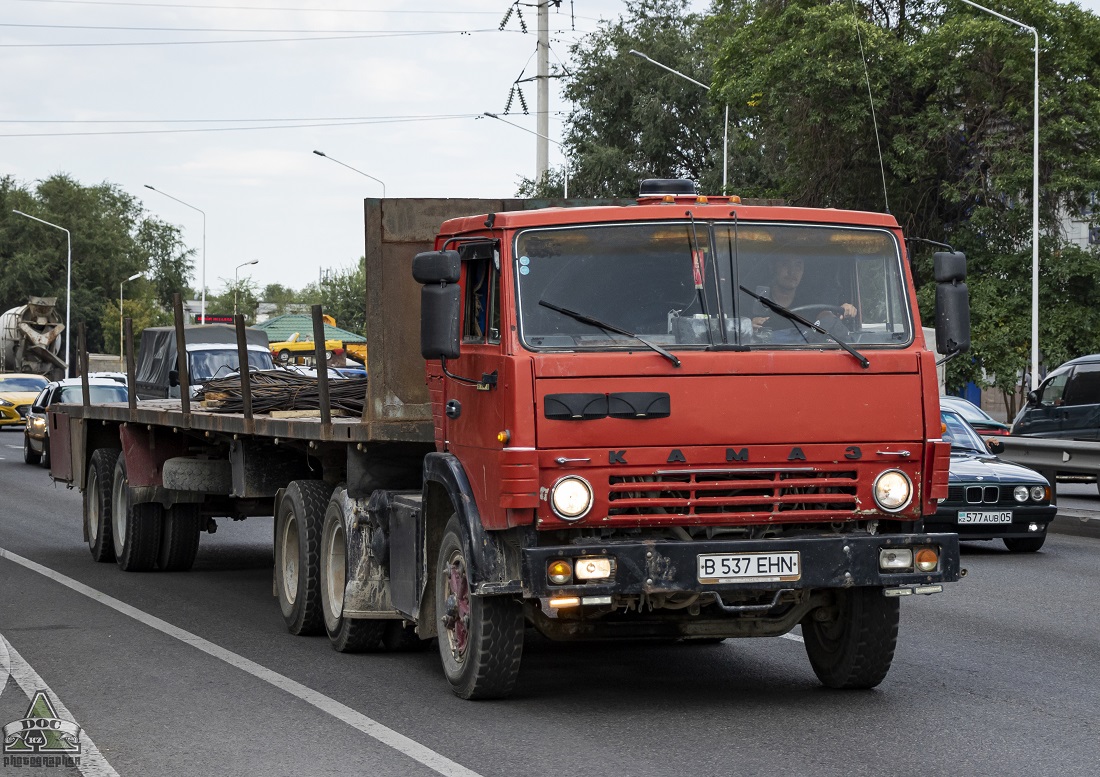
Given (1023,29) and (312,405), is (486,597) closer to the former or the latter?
(312,405)

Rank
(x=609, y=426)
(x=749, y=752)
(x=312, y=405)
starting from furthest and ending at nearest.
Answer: (x=312, y=405) < (x=609, y=426) < (x=749, y=752)

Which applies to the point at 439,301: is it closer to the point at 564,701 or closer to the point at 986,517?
the point at 564,701

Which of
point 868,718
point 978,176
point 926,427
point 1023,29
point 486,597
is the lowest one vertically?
point 868,718

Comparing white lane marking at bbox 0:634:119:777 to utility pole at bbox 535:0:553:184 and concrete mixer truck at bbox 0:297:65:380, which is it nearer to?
utility pole at bbox 535:0:553:184

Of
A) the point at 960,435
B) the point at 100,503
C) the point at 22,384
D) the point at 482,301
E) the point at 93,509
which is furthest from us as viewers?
the point at 22,384

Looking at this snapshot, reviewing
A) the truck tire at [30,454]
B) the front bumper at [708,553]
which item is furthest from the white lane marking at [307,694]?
the truck tire at [30,454]

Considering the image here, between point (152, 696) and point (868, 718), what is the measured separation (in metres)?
3.44

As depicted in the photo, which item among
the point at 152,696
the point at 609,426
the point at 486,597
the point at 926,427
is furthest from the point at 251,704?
the point at 926,427

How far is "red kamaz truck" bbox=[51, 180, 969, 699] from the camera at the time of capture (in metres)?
7.37

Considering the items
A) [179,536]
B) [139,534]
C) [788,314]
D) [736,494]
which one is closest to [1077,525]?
[179,536]

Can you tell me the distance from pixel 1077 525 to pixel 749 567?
1243 cm

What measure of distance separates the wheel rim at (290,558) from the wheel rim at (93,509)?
196 inches

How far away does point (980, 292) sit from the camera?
37.5 metres

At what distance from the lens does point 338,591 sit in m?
10.0
